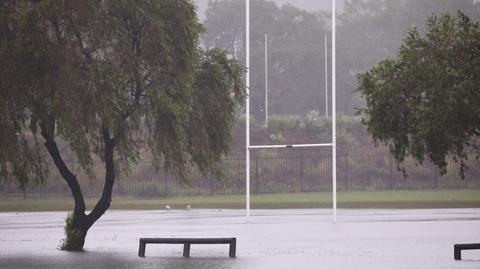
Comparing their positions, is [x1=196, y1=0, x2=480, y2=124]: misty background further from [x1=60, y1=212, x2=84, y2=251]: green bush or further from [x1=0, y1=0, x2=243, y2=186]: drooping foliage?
[x1=60, y1=212, x2=84, y2=251]: green bush

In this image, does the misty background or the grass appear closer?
the misty background

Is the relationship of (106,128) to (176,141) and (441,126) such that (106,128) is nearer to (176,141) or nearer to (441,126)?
(176,141)

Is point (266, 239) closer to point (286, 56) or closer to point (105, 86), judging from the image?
point (105, 86)

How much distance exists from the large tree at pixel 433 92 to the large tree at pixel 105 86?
14.7ft

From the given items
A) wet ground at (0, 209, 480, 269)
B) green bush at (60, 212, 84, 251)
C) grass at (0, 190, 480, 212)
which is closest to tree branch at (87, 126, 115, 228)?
green bush at (60, 212, 84, 251)

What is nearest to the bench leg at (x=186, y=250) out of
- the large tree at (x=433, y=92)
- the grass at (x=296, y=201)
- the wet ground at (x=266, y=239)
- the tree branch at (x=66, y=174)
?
the wet ground at (x=266, y=239)

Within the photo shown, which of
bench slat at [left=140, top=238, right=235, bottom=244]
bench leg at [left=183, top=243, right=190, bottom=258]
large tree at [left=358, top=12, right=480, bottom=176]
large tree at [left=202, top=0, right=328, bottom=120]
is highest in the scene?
large tree at [left=202, top=0, right=328, bottom=120]

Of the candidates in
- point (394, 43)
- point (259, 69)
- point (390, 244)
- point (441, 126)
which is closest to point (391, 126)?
point (441, 126)

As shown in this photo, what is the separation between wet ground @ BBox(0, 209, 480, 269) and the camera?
69.7ft

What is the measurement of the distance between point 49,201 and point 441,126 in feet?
108

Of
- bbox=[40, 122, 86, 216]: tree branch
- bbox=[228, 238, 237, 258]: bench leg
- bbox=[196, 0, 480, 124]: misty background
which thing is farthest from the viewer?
bbox=[196, 0, 480, 124]: misty background

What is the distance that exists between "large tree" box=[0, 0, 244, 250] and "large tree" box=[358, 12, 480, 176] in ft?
14.7

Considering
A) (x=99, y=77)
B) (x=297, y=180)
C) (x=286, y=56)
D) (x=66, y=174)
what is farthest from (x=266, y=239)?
(x=297, y=180)

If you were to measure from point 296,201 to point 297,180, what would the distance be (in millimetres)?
7687
